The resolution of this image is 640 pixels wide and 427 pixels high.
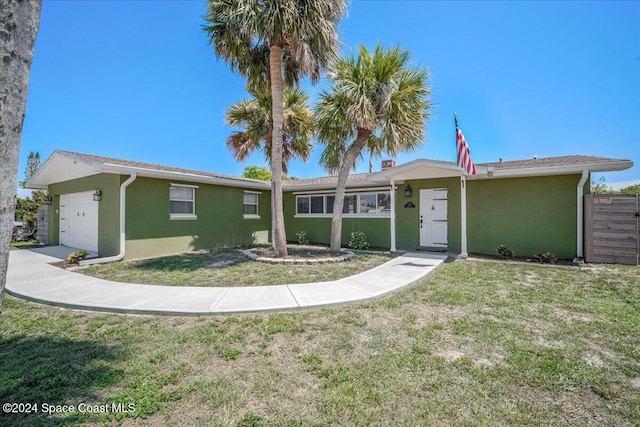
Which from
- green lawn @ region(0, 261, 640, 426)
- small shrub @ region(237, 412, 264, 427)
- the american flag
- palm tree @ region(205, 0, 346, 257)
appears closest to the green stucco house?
the american flag

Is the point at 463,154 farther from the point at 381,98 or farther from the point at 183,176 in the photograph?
the point at 183,176

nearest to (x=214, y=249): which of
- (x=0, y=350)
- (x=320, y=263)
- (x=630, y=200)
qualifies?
(x=320, y=263)

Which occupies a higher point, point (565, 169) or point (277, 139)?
point (277, 139)

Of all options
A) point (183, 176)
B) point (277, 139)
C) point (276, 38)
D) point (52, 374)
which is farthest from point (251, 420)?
point (183, 176)

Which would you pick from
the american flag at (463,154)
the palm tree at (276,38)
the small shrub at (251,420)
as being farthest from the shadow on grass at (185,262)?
the american flag at (463,154)

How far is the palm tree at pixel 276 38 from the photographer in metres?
7.59

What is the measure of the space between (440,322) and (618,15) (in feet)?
32.7

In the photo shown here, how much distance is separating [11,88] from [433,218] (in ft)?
37.0

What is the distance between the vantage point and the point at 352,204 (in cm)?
1302

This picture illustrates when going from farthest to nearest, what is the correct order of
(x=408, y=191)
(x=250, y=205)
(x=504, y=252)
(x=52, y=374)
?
(x=250, y=205)
(x=408, y=191)
(x=504, y=252)
(x=52, y=374)

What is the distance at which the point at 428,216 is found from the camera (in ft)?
36.3

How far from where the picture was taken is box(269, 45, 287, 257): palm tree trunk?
27.8 feet

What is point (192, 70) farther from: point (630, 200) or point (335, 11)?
point (630, 200)

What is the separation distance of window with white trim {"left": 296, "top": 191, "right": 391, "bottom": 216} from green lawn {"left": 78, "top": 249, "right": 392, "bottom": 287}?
12.2 feet
